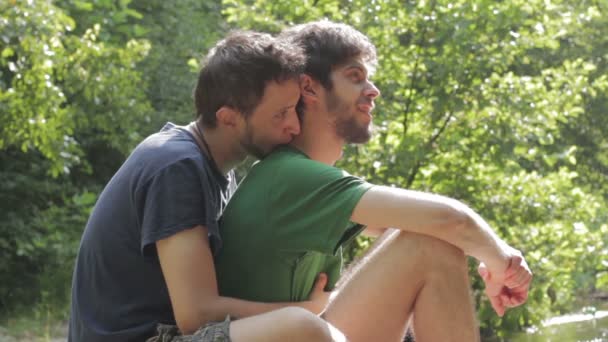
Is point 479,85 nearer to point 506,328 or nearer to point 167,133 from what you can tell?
point 506,328

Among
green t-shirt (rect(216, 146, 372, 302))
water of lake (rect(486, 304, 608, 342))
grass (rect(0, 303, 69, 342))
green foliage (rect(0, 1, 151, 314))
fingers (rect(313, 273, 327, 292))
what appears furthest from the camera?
grass (rect(0, 303, 69, 342))

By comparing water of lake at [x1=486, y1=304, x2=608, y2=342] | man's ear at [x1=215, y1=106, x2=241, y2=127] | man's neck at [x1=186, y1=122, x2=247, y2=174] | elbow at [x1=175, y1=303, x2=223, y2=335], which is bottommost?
water of lake at [x1=486, y1=304, x2=608, y2=342]

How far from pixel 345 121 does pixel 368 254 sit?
493 millimetres

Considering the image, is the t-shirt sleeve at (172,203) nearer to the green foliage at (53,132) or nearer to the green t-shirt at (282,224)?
the green t-shirt at (282,224)

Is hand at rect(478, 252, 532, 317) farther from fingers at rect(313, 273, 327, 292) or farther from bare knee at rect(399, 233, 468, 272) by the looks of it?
fingers at rect(313, 273, 327, 292)

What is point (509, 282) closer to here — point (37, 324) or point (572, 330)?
point (572, 330)

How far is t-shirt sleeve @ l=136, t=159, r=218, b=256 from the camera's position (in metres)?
2.89

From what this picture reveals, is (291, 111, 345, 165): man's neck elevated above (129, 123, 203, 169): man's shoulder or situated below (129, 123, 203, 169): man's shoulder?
below

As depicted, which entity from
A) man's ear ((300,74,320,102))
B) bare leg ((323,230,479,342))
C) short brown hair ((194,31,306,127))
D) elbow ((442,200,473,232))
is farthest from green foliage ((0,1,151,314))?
elbow ((442,200,473,232))

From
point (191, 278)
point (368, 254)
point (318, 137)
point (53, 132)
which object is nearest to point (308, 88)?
point (318, 137)

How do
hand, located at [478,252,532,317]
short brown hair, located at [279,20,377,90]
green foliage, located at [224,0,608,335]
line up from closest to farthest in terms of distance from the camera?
hand, located at [478,252,532,317] < short brown hair, located at [279,20,377,90] < green foliage, located at [224,0,608,335]

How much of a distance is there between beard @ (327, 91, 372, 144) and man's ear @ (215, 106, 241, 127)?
0.46m

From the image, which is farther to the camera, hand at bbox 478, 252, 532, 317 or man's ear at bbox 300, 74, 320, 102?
man's ear at bbox 300, 74, 320, 102

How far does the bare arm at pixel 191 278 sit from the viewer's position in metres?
2.87
